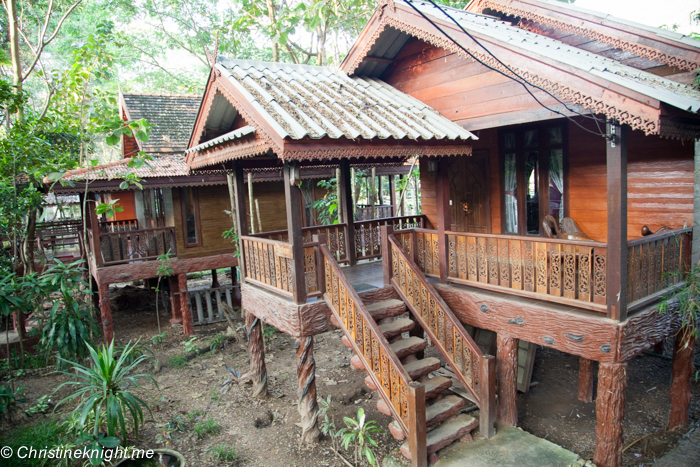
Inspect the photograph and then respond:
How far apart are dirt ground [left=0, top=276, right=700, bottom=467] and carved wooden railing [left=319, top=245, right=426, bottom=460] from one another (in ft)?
4.00

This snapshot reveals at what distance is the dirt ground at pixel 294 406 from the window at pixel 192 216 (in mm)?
3857

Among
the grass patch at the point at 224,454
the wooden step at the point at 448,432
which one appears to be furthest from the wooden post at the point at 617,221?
the grass patch at the point at 224,454

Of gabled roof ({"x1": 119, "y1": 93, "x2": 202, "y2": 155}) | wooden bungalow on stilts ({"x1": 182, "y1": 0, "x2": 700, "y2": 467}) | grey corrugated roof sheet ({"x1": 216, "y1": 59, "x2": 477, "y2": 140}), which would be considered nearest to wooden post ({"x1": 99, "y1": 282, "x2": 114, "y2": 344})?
gabled roof ({"x1": 119, "y1": 93, "x2": 202, "y2": 155})

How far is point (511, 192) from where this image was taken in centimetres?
833

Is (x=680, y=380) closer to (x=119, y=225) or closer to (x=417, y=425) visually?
(x=417, y=425)

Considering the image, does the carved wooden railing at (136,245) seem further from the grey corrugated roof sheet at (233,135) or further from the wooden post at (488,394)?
the wooden post at (488,394)

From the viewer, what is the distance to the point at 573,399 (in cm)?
795

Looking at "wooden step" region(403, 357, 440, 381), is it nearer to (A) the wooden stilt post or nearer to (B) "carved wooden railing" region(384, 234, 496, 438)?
(B) "carved wooden railing" region(384, 234, 496, 438)

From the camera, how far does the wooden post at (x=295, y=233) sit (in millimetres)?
6109

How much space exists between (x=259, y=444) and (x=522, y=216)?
5.97 metres

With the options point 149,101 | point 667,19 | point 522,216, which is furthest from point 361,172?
point 667,19

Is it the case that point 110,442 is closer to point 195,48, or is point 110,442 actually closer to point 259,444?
point 259,444

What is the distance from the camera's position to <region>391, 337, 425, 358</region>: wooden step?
637cm

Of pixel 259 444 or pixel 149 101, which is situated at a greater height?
pixel 149 101
